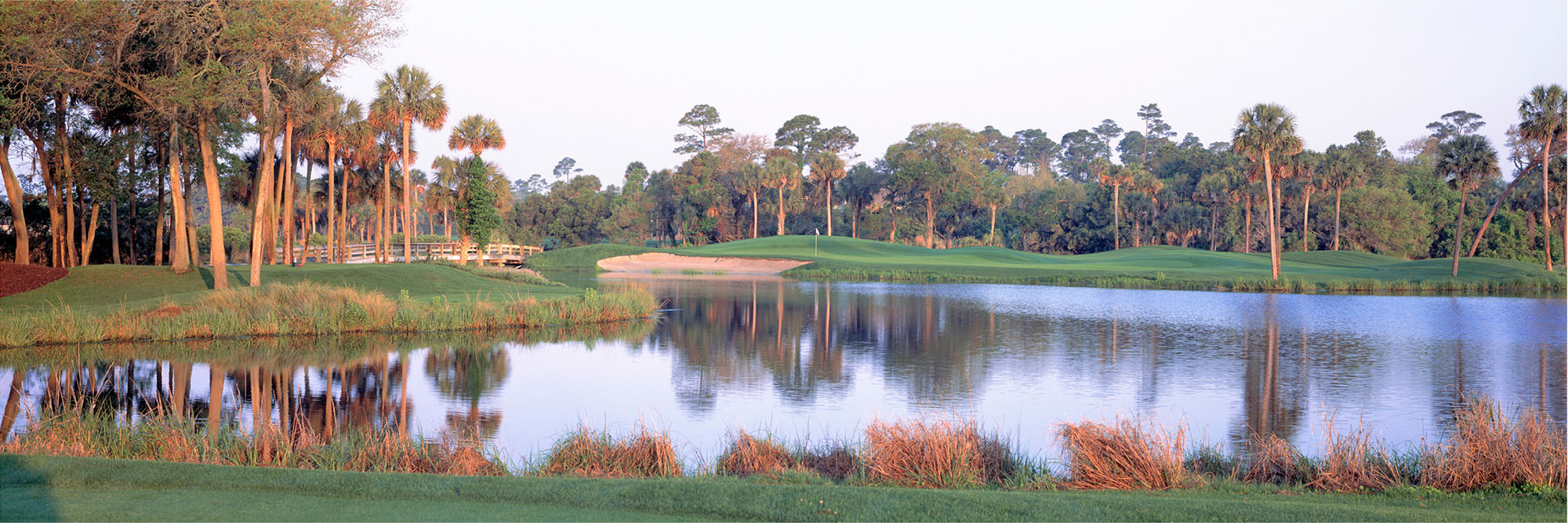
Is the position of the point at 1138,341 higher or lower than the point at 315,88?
lower

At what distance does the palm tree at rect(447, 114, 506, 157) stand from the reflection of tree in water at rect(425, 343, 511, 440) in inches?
1249

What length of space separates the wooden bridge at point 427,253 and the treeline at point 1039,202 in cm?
2106

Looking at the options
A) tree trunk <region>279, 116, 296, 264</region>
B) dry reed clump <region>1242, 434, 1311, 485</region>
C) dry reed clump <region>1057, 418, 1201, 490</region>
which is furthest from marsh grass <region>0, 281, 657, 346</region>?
dry reed clump <region>1242, 434, 1311, 485</region>

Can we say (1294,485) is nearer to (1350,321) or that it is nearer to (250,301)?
(250,301)

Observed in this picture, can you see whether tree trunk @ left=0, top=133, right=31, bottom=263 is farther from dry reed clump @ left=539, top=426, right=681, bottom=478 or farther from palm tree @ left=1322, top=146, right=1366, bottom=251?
palm tree @ left=1322, top=146, right=1366, bottom=251

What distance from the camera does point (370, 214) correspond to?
100250 mm

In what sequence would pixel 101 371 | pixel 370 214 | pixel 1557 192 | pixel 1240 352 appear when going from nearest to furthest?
1. pixel 101 371
2. pixel 1240 352
3. pixel 1557 192
4. pixel 370 214

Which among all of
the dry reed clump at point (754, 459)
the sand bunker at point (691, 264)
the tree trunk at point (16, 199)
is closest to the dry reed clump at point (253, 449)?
the dry reed clump at point (754, 459)

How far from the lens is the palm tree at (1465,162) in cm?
5244

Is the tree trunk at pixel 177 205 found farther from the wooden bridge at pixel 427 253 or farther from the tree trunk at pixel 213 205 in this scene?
the wooden bridge at pixel 427 253

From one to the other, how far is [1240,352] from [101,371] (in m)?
22.6

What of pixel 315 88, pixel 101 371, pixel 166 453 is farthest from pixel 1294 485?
pixel 315 88

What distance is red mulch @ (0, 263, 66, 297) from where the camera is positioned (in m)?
25.5

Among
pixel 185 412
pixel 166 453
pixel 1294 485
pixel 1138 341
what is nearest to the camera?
pixel 1294 485
